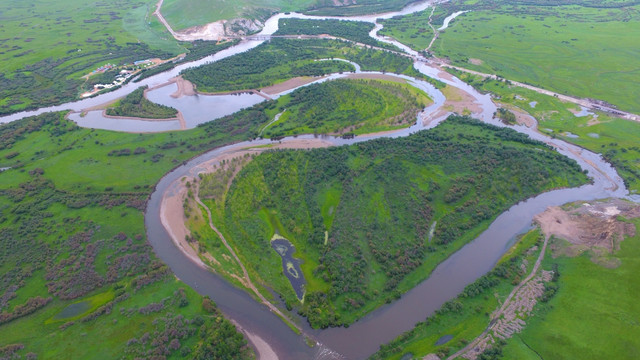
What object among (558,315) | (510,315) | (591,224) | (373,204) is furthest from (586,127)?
(510,315)

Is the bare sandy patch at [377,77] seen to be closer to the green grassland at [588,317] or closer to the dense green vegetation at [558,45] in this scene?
the dense green vegetation at [558,45]

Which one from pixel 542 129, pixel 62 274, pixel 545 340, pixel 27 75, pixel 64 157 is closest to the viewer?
pixel 545 340

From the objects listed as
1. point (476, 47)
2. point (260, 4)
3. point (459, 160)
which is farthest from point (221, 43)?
point (459, 160)

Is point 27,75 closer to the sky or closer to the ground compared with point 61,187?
closer to the sky

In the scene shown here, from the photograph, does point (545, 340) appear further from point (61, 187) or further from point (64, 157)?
point (64, 157)

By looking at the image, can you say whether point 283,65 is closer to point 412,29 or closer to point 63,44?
point 412,29

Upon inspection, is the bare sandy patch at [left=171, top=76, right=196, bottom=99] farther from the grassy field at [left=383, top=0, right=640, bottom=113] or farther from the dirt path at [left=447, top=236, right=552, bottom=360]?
the dirt path at [left=447, top=236, right=552, bottom=360]
